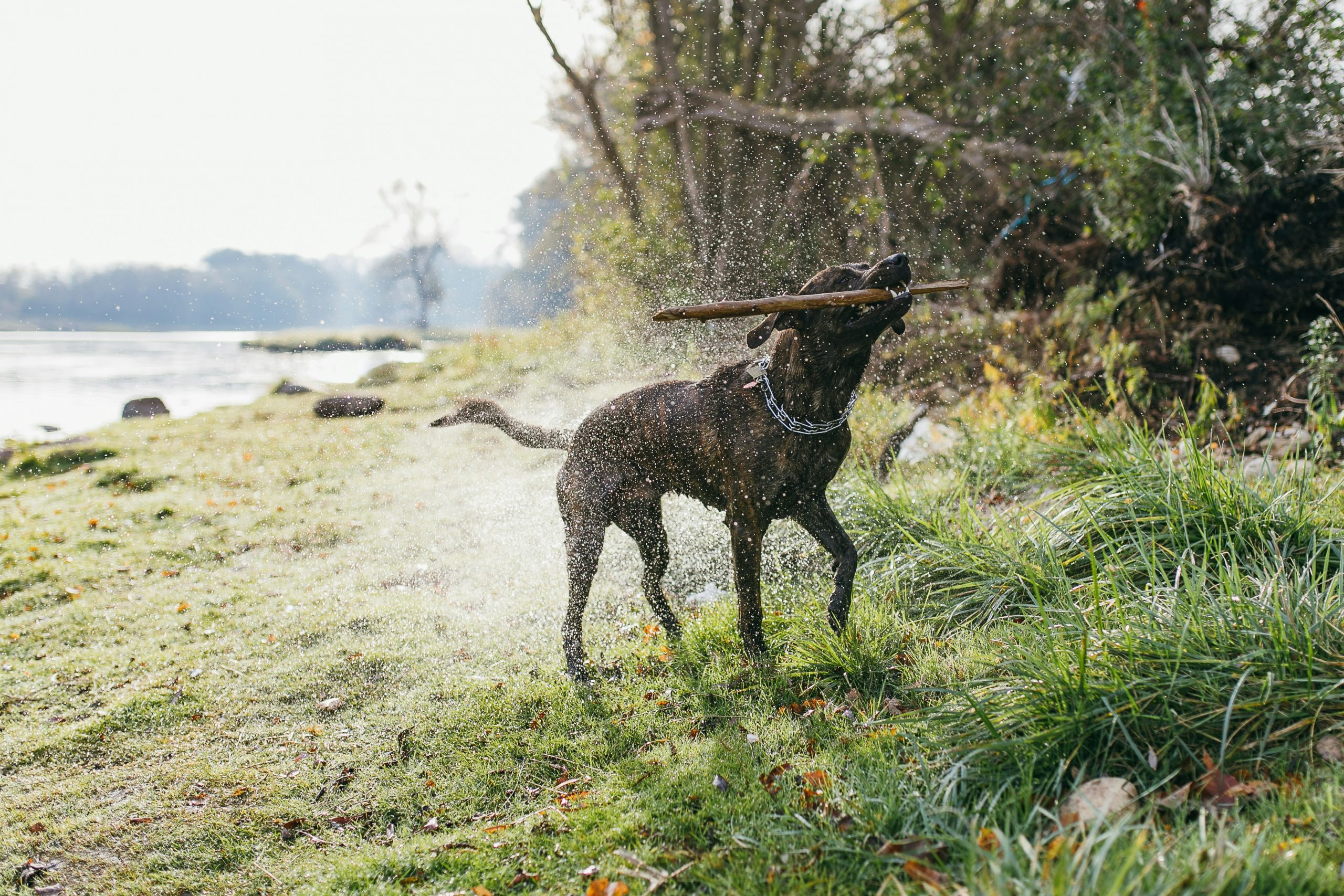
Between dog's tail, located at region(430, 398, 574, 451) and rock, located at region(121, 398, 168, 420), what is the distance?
576 inches

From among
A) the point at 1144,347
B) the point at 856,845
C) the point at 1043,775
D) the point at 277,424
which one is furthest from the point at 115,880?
the point at 277,424

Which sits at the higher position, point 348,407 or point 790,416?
point 790,416

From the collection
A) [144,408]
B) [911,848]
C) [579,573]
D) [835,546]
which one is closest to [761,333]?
[835,546]

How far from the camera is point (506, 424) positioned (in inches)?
166

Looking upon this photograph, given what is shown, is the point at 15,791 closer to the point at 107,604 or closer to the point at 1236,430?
the point at 107,604

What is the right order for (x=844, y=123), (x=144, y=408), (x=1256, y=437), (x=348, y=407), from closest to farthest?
(x=1256, y=437), (x=844, y=123), (x=348, y=407), (x=144, y=408)

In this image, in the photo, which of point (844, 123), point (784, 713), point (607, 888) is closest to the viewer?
point (607, 888)

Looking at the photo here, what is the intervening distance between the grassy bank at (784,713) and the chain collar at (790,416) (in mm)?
1010

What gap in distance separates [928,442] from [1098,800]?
5086 millimetres

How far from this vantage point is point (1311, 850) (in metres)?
1.65

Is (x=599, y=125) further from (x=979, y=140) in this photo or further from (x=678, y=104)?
(x=979, y=140)

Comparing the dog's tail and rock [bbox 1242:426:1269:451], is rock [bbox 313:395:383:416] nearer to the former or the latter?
the dog's tail

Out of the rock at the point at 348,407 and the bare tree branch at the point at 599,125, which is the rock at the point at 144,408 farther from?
the bare tree branch at the point at 599,125

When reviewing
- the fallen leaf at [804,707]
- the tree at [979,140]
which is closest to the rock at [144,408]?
the tree at [979,140]
